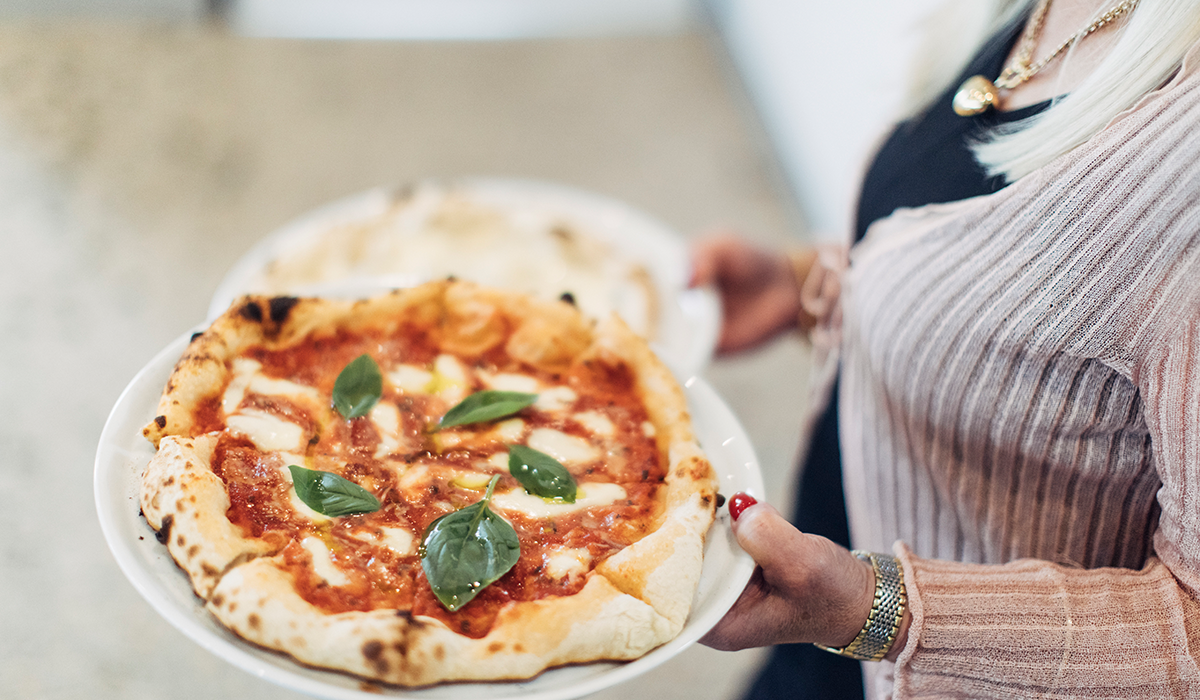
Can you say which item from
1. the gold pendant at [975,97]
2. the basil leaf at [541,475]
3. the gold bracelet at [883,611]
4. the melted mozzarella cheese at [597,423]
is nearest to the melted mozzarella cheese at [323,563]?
the basil leaf at [541,475]

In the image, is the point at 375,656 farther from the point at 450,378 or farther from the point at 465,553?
the point at 450,378

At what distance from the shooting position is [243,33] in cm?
138

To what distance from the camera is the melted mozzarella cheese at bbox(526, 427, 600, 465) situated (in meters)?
0.95

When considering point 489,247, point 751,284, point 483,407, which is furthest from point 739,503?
point 489,247

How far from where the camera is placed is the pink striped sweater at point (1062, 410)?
783 mm

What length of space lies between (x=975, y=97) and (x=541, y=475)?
758mm

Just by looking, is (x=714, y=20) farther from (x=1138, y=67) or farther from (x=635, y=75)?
(x=1138, y=67)

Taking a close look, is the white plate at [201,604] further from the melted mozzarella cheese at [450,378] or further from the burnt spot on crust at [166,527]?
the melted mozzarella cheese at [450,378]

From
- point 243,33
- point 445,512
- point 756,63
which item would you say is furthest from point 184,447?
point 756,63

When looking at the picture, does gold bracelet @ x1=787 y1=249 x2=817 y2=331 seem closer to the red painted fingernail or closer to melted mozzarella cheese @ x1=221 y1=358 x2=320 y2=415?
the red painted fingernail

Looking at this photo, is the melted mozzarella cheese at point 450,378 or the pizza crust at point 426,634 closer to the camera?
the pizza crust at point 426,634

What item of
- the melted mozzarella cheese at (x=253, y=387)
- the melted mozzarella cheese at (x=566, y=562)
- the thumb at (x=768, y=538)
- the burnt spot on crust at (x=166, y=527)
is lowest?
the thumb at (x=768, y=538)

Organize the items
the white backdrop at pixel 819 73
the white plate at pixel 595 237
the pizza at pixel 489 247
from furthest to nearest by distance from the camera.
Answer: the white backdrop at pixel 819 73
the pizza at pixel 489 247
the white plate at pixel 595 237

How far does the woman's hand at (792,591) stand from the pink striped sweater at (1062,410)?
0.08m
